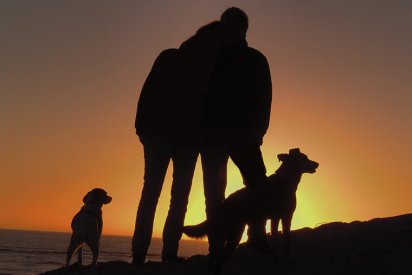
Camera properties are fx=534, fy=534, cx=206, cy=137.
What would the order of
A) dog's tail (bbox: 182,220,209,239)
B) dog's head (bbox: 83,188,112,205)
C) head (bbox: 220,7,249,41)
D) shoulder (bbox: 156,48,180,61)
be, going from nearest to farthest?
dog's tail (bbox: 182,220,209,239)
head (bbox: 220,7,249,41)
shoulder (bbox: 156,48,180,61)
dog's head (bbox: 83,188,112,205)

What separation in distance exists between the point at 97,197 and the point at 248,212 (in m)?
4.30

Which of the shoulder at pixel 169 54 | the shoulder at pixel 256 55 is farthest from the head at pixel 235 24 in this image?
the shoulder at pixel 169 54

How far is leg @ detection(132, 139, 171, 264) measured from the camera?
6145 mm

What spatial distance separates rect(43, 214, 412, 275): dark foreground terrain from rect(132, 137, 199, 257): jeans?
305 millimetres

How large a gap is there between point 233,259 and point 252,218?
843 millimetres

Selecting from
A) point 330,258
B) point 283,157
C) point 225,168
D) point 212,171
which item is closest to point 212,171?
point 212,171

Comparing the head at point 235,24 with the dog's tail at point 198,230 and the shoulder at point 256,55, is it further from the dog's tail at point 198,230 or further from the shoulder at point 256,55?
the dog's tail at point 198,230

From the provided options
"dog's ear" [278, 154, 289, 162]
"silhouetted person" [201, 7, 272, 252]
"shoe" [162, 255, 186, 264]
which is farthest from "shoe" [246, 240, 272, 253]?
"dog's ear" [278, 154, 289, 162]

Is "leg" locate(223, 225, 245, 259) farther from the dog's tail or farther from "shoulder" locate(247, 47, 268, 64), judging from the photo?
"shoulder" locate(247, 47, 268, 64)

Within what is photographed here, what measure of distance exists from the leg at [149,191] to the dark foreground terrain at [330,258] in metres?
0.25

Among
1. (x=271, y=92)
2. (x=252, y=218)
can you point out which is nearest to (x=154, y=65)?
(x=271, y=92)

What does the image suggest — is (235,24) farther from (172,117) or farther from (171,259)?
(171,259)

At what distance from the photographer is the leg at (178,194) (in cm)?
630

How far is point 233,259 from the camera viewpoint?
6.07 meters
